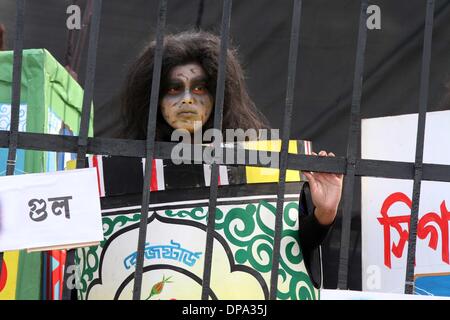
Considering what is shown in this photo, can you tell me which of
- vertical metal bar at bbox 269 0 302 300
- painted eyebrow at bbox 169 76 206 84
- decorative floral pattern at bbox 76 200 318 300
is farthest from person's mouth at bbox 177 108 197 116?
vertical metal bar at bbox 269 0 302 300

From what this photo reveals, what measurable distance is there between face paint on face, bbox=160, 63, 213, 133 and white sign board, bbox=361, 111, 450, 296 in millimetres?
643

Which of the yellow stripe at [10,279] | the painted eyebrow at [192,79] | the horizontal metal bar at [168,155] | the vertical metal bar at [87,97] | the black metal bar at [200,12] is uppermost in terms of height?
the black metal bar at [200,12]

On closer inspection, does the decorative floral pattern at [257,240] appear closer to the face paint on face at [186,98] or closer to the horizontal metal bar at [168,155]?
the horizontal metal bar at [168,155]

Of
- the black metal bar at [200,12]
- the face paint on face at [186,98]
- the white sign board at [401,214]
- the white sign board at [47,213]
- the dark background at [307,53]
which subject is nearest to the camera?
the white sign board at [47,213]

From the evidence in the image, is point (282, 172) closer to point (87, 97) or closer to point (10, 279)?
point (87, 97)

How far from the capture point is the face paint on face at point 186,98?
2.58 meters

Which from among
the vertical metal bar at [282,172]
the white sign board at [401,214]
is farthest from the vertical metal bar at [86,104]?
the white sign board at [401,214]

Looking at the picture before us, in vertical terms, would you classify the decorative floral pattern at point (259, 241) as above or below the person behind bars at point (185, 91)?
below

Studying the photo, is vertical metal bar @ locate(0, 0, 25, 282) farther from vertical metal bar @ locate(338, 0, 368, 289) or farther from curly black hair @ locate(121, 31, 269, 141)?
curly black hair @ locate(121, 31, 269, 141)

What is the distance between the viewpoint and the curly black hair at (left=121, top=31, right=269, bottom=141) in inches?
108

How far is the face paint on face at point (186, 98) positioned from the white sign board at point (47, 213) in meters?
0.85

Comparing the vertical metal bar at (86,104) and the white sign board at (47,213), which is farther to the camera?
the vertical metal bar at (86,104)
